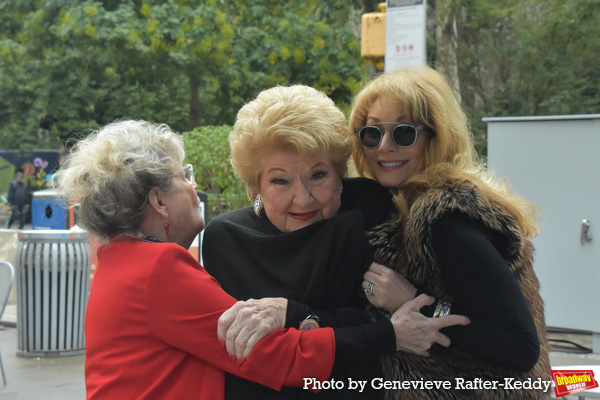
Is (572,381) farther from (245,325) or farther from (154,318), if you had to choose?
(154,318)

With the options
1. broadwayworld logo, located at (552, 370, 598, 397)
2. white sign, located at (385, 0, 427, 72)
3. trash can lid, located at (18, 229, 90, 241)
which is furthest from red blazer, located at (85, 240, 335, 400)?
trash can lid, located at (18, 229, 90, 241)

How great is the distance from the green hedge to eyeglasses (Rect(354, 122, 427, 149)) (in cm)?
540

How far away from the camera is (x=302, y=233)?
91.5 inches

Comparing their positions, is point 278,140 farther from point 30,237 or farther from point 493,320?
point 30,237

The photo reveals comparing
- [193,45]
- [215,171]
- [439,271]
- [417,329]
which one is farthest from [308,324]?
[193,45]

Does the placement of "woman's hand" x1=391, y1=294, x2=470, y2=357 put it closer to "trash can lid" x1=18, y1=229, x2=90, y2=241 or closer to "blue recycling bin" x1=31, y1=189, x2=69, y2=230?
"trash can lid" x1=18, y1=229, x2=90, y2=241

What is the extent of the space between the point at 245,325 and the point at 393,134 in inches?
33.7

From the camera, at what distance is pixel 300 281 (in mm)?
2256

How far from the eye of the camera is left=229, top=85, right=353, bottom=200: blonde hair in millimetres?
2307

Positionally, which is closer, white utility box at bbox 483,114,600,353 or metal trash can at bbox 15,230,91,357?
metal trash can at bbox 15,230,91,357

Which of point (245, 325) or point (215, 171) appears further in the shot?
point (215, 171)

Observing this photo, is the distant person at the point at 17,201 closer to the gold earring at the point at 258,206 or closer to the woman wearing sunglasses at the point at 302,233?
the gold earring at the point at 258,206

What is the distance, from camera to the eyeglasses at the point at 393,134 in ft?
7.95

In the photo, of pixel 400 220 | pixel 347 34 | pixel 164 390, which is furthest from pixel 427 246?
pixel 347 34
